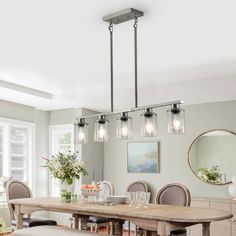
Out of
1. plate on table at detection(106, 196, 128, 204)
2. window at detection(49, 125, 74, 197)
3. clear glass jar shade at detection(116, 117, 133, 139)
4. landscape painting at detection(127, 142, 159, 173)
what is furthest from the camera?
window at detection(49, 125, 74, 197)

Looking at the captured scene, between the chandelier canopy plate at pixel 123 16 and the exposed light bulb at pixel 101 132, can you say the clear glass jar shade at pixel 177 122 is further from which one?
the chandelier canopy plate at pixel 123 16

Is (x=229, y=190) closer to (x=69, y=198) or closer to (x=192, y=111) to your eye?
A: (x=192, y=111)

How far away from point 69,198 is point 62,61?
1755 mm

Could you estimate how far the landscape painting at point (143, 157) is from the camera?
7.74 meters

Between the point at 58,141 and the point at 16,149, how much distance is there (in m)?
1.02

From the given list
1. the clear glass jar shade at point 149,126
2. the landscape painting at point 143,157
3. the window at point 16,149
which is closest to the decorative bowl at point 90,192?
the clear glass jar shade at point 149,126

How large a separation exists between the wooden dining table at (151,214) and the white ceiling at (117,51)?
1.80m

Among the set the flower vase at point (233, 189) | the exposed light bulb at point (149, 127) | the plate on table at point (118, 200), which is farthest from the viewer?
the flower vase at point (233, 189)

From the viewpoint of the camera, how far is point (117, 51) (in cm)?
505

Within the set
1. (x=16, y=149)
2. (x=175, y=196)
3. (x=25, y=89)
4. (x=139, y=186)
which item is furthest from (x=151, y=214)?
(x=16, y=149)

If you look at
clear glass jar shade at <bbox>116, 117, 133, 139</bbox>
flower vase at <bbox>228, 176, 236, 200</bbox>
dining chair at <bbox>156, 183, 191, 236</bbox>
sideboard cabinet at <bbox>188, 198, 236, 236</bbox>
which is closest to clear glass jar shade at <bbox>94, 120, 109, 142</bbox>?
clear glass jar shade at <bbox>116, 117, 133, 139</bbox>

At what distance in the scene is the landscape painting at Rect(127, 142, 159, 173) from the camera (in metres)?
7.74

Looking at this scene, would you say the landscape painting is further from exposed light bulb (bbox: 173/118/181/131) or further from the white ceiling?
exposed light bulb (bbox: 173/118/181/131)

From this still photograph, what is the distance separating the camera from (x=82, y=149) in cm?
804
